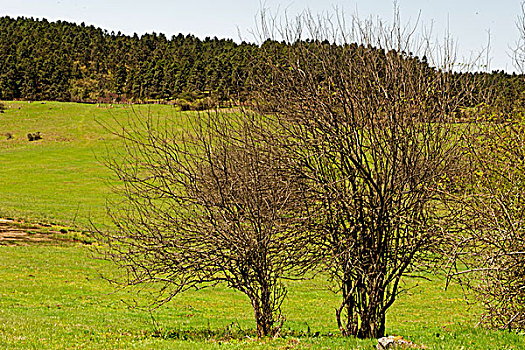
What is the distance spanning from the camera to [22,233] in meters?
34.3

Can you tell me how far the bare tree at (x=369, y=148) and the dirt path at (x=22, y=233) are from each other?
2631cm

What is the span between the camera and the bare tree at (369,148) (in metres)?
10.6

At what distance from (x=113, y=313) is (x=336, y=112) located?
38.4 feet

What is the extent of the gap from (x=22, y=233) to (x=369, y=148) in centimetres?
3039

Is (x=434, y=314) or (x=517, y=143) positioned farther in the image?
(x=434, y=314)

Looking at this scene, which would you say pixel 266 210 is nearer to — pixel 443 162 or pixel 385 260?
pixel 385 260

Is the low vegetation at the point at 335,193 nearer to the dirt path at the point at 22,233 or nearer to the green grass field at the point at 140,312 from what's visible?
the green grass field at the point at 140,312

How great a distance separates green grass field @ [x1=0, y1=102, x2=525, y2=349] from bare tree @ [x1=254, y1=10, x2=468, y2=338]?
5.80 feet

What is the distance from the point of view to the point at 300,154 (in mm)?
11336

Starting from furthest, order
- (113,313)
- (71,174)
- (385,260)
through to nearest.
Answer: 1. (71,174)
2. (113,313)
3. (385,260)

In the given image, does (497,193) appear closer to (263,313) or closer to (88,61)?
(263,313)

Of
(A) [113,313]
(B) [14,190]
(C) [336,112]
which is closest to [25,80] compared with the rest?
(B) [14,190]

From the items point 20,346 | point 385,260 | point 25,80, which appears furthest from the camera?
point 25,80

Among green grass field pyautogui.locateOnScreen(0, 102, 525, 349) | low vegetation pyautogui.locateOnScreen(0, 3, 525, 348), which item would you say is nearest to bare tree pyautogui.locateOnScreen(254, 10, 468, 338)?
low vegetation pyautogui.locateOnScreen(0, 3, 525, 348)
